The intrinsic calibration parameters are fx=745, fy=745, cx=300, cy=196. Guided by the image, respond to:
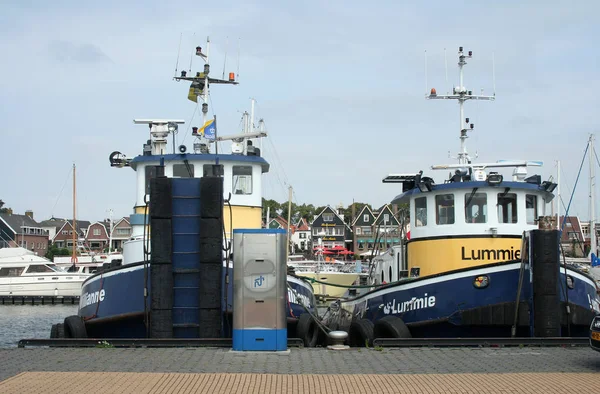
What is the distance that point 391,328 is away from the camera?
504 inches

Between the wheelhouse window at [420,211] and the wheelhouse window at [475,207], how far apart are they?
99 centimetres

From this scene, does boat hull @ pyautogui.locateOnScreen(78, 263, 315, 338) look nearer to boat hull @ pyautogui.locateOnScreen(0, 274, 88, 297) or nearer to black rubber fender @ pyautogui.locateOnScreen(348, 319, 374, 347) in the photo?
black rubber fender @ pyautogui.locateOnScreen(348, 319, 374, 347)

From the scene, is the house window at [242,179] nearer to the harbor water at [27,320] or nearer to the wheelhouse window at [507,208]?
the wheelhouse window at [507,208]

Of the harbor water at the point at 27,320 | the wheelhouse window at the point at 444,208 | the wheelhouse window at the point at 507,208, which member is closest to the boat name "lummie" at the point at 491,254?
the wheelhouse window at the point at 507,208

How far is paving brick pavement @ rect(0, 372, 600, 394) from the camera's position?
317 inches

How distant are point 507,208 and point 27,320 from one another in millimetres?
23671

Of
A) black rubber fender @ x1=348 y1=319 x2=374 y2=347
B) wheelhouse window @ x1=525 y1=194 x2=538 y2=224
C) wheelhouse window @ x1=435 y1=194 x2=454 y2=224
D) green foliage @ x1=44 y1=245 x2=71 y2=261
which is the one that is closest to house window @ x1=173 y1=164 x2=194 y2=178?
wheelhouse window @ x1=435 y1=194 x2=454 y2=224

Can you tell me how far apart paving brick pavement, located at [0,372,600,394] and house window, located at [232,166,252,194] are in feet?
27.7

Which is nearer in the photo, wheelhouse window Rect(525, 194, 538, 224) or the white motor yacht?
wheelhouse window Rect(525, 194, 538, 224)

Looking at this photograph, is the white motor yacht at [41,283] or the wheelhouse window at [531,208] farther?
the white motor yacht at [41,283]

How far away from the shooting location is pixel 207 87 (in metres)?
20.8

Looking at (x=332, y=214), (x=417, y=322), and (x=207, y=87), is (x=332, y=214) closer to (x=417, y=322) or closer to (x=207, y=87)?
(x=207, y=87)

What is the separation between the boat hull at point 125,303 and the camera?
40.7ft

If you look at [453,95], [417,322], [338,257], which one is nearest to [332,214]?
[338,257]
